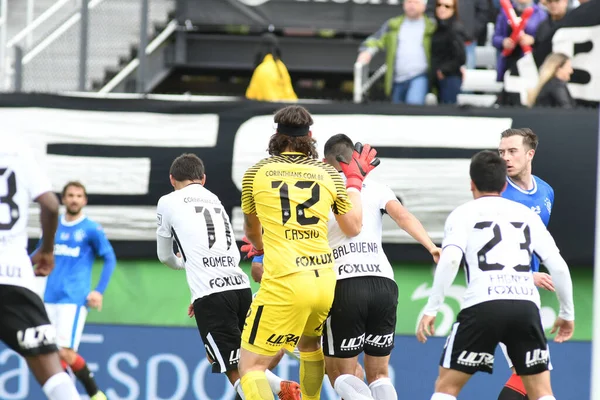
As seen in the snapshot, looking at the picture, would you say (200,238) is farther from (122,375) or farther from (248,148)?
(122,375)

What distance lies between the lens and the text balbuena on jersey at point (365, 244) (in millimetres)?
7082

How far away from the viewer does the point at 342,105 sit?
1005 centimetres

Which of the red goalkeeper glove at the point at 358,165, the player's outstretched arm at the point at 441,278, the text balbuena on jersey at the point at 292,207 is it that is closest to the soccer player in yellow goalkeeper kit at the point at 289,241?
the text balbuena on jersey at the point at 292,207

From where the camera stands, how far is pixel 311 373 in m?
7.26

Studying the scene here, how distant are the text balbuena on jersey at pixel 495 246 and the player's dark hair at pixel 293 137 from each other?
1.04 metres

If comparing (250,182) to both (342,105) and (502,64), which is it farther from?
(502,64)

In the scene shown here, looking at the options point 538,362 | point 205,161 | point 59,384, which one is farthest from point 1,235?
point 205,161

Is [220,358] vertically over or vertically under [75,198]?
under

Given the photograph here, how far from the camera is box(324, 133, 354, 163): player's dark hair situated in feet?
23.4

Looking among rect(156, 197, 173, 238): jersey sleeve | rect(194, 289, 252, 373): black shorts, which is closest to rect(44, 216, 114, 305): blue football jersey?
rect(156, 197, 173, 238): jersey sleeve

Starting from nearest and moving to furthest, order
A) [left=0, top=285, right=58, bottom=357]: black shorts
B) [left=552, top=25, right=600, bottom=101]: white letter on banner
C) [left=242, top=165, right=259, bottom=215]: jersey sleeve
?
[left=0, top=285, right=58, bottom=357]: black shorts
[left=242, top=165, right=259, bottom=215]: jersey sleeve
[left=552, top=25, right=600, bottom=101]: white letter on banner

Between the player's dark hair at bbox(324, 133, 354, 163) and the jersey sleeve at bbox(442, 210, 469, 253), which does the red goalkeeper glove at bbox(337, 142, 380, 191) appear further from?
the jersey sleeve at bbox(442, 210, 469, 253)

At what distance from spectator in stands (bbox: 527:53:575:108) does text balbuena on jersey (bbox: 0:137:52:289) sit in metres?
5.71

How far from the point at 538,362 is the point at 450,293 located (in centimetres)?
379
